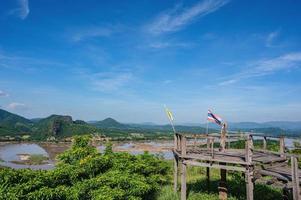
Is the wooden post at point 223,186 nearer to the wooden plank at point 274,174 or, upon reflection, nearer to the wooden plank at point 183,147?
the wooden plank at point 183,147

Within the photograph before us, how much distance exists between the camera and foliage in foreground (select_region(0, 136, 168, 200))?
40.5ft

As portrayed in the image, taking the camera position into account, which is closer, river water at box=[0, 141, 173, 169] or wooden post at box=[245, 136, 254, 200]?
wooden post at box=[245, 136, 254, 200]

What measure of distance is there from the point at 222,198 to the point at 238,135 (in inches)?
136

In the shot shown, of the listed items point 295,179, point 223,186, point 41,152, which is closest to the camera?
point 295,179

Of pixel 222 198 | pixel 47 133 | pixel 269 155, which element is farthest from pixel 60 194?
pixel 47 133

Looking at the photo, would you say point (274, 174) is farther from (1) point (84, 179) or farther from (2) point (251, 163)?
(1) point (84, 179)

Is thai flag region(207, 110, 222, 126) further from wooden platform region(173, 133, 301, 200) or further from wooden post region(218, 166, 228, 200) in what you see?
wooden post region(218, 166, 228, 200)

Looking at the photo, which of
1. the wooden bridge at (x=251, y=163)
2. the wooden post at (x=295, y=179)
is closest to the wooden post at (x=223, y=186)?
the wooden bridge at (x=251, y=163)

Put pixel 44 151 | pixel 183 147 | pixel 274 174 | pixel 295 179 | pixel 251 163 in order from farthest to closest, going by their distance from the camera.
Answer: pixel 44 151
pixel 183 147
pixel 251 163
pixel 274 174
pixel 295 179

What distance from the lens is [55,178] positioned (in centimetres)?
1416

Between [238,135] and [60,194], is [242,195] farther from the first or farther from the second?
[60,194]

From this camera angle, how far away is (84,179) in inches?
612

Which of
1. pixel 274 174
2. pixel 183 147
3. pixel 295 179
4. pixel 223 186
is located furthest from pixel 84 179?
pixel 295 179

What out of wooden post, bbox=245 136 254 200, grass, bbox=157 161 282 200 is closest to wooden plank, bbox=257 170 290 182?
wooden post, bbox=245 136 254 200
